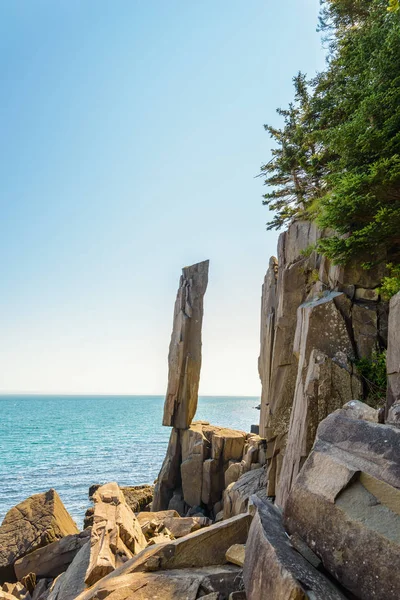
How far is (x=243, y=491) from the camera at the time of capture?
15508mm

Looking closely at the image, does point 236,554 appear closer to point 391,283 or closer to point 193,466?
point 391,283

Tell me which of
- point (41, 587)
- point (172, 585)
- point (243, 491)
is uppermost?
point (172, 585)

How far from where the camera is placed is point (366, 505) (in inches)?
161

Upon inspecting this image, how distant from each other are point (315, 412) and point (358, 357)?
2.17 m

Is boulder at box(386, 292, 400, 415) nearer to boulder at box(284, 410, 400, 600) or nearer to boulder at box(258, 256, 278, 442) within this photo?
boulder at box(284, 410, 400, 600)

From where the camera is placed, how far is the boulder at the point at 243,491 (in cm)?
1469

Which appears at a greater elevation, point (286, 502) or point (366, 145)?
point (366, 145)

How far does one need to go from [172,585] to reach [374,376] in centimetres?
729

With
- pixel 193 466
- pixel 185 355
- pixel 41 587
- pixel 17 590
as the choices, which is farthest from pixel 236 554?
pixel 185 355

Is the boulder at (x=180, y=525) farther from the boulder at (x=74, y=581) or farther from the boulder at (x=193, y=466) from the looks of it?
the boulder at (x=193, y=466)

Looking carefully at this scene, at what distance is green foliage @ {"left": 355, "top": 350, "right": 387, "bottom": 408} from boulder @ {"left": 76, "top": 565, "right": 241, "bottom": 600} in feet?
19.6

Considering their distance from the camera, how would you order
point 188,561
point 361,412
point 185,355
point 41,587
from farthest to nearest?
1. point 185,355
2. point 41,587
3. point 188,561
4. point 361,412

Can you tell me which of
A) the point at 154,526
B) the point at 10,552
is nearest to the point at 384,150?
the point at 154,526

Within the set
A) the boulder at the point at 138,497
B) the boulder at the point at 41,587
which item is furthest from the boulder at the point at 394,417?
the boulder at the point at 138,497
